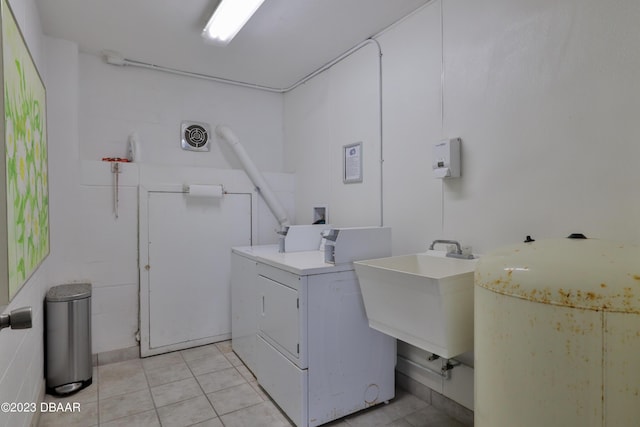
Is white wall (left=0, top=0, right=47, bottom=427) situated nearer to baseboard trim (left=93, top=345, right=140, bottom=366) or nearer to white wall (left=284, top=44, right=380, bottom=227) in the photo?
baseboard trim (left=93, top=345, right=140, bottom=366)

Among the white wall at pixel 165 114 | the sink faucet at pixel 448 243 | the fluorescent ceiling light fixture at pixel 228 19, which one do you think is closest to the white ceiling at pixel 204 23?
the fluorescent ceiling light fixture at pixel 228 19

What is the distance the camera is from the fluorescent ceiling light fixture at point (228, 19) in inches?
84.6

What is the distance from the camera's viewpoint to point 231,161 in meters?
3.64

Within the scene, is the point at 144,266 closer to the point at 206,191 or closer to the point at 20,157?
the point at 206,191

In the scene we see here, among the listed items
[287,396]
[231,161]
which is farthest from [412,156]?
[231,161]

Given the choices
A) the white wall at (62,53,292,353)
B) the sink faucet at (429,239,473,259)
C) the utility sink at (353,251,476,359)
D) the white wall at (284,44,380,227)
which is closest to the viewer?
the utility sink at (353,251,476,359)

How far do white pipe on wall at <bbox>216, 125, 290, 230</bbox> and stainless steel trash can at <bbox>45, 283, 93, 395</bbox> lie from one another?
5.64 ft

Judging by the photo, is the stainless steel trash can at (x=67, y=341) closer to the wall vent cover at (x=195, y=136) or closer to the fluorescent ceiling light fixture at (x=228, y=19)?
the wall vent cover at (x=195, y=136)

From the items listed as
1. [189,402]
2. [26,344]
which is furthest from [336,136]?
[26,344]

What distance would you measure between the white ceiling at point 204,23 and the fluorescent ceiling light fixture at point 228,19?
0.27 feet

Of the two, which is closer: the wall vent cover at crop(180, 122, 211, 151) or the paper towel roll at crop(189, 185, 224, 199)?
the paper towel roll at crop(189, 185, 224, 199)

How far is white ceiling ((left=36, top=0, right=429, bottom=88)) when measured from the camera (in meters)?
2.28

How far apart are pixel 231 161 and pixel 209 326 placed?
1.68 metres

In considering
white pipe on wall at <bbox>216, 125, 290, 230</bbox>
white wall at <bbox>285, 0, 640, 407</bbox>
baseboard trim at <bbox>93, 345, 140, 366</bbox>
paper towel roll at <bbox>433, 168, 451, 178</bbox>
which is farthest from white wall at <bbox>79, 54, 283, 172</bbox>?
paper towel roll at <bbox>433, 168, 451, 178</bbox>
